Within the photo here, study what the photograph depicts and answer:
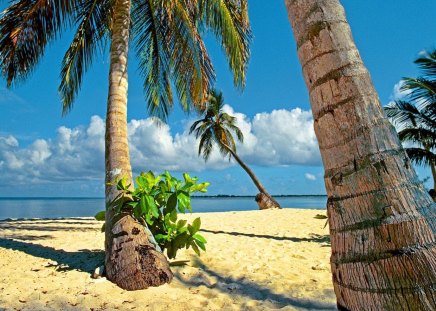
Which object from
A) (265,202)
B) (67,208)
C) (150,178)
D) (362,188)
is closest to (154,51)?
(150,178)

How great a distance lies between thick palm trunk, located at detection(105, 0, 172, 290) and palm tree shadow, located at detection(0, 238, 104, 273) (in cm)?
55

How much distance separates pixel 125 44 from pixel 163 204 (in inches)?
107

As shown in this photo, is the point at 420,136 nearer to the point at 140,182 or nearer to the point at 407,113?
the point at 407,113

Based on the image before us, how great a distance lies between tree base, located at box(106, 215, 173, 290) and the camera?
373 centimetres

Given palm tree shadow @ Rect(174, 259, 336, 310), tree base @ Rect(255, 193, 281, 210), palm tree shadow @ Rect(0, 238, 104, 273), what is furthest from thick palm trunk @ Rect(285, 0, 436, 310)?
tree base @ Rect(255, 193, 281, 210)

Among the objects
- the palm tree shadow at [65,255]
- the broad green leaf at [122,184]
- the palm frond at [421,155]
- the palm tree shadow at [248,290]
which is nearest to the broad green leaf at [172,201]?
the broad green leaf at [122,184]

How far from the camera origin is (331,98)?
4.92ft

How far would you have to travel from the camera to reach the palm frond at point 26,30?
20.7 ft

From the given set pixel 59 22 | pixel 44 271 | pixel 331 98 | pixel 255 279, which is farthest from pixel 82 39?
pixel 331 98

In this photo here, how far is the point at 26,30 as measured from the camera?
6.52 meters

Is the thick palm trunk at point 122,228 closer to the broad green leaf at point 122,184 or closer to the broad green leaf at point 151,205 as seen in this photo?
the broad green leaf at point 122,184

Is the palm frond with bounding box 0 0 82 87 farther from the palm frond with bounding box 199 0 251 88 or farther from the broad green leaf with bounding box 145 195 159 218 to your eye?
the broad green leaf with bounding box 145 195 159 218

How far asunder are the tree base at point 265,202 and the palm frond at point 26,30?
12.5 m

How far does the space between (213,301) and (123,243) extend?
1.21 m
